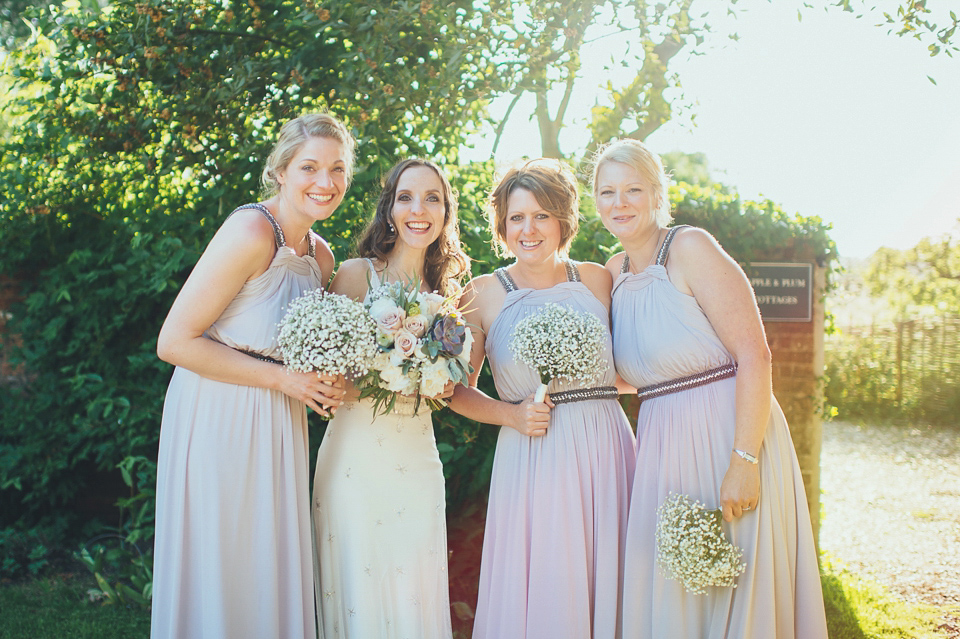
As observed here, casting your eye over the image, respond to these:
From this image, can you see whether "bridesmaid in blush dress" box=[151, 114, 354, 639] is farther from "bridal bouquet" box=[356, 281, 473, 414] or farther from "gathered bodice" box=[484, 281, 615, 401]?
"gathered bodice" box=[484, 281, 615, 401]

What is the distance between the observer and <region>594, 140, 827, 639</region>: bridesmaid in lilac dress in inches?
119

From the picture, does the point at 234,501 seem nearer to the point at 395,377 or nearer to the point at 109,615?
the point at 395,377

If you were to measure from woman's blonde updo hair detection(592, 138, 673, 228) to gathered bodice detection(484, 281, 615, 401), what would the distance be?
480mm

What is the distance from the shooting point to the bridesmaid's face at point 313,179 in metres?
3.38

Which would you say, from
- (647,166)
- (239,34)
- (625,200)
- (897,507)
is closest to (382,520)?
(625,200)

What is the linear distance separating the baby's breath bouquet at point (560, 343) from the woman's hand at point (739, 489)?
27.3 inches

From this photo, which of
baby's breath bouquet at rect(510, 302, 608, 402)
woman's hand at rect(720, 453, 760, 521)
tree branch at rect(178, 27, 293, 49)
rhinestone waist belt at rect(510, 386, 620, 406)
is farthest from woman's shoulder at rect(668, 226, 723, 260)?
tree branch at rect(178, 27, 293, 49)

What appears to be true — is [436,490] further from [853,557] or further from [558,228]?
[853,557]

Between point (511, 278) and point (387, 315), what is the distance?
2.84 feet

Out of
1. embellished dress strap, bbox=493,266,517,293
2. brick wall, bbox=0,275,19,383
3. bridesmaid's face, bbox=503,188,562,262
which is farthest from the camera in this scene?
brick wall, bbox=0,275,19,383

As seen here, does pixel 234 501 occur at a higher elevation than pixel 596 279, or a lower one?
lower

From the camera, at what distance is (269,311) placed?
10.7ft

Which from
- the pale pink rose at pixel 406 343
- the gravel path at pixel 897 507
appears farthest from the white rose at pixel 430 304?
the gravel path at pixel 897 507

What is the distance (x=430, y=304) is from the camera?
3225 millimetres
